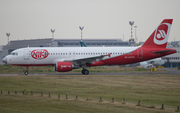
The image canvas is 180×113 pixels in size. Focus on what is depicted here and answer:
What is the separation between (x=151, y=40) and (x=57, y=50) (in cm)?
1421

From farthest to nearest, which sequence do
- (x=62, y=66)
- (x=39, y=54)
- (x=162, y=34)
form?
(x=162, y=34), (x=39, y=54), (x=62, y=66)

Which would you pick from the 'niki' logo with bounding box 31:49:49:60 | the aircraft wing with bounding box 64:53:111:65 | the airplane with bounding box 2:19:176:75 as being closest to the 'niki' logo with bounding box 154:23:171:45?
the airplane with bounding box 2:19:176:75

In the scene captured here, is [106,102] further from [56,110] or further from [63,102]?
[56,110]

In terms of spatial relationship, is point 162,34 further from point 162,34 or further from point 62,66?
point 62,66

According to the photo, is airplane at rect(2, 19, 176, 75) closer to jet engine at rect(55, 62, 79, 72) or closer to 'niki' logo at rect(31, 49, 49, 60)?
'niki' logo at rect(31, 49, 49, 60)

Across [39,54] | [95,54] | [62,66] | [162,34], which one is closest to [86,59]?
[95,54]

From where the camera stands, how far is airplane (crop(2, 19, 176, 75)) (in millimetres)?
39141

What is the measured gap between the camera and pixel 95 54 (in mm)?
40000

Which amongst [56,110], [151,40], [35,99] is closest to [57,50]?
[151,40]

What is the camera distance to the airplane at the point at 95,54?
128 ft

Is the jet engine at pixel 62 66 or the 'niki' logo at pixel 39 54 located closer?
the jet engine at pixel 62 66

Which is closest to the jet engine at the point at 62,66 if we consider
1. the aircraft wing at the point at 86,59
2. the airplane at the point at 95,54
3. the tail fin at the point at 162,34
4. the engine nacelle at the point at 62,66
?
the engine nacelle at the point at 62,66

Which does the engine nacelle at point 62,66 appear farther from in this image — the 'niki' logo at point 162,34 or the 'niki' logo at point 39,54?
the 'niki' logo at point 162,34

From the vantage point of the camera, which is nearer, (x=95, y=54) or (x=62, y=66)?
(x=62, y=66)
